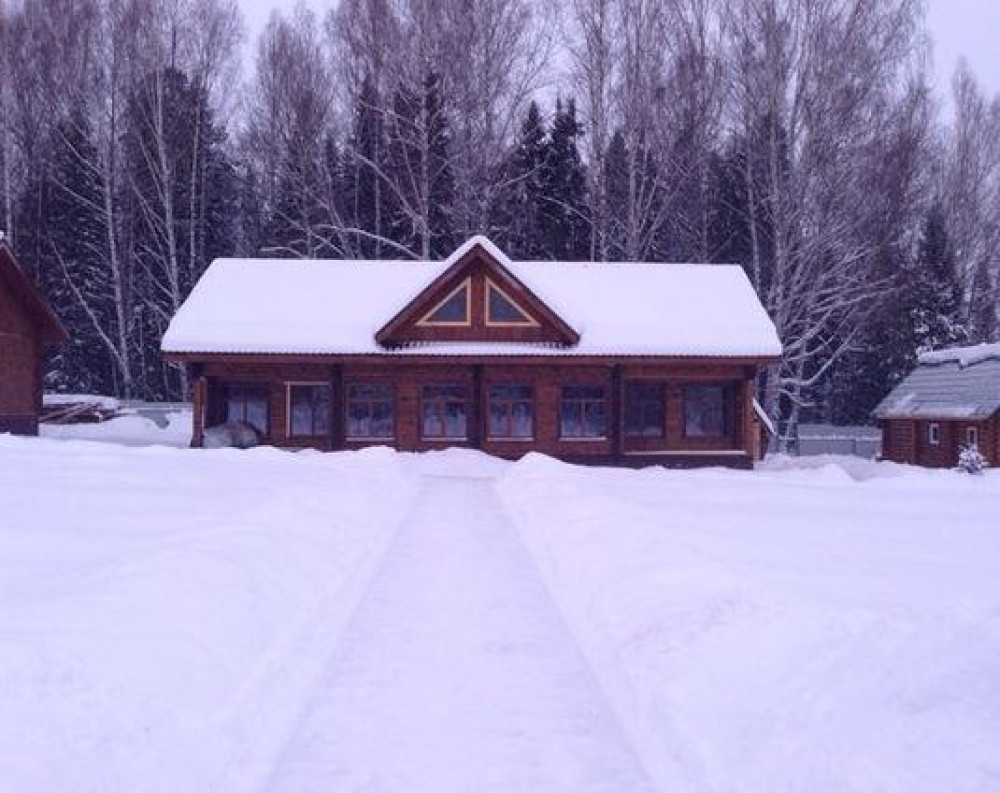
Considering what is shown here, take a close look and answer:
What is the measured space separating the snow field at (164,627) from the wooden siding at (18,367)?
1782 cm

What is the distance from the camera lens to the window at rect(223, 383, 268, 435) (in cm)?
2930

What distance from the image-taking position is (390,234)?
4291 centimetres

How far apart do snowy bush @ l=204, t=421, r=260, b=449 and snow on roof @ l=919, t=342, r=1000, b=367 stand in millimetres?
25032

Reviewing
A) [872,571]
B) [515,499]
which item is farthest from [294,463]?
[872,571]

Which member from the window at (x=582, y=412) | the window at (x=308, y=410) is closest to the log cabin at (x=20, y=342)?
the window at (x=308, y=410)

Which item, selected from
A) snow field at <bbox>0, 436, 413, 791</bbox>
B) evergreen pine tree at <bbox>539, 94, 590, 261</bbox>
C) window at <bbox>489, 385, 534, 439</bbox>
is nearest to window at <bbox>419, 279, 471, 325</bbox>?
window at <bbox>489, 385, 534, 439</bbox>

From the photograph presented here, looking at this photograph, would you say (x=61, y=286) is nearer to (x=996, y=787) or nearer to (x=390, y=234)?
(x=390, y=234)

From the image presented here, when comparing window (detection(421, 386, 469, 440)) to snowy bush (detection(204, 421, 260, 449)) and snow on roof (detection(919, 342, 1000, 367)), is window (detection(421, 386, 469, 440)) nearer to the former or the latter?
snowy bush (detection(204, 421, 260, 449))

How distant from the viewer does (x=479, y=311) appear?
2886cm

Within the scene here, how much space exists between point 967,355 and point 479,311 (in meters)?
18.8

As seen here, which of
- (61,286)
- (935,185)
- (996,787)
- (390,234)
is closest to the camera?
(996,787)

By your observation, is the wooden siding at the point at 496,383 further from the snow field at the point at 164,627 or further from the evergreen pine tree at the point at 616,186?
the snow field at the point at 164,627

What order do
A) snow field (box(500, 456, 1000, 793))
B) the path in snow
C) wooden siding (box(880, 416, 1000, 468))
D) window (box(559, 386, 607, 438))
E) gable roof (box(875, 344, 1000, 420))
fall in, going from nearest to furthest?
snow field (box(500, 456, 1000, 793)) < the path in snow < window (box(559, 386, 607, 438)) < wooden siding (box(880, 416, 1000, 468)) < gable roof (box(875, 344, 1000, 420))

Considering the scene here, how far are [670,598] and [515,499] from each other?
986 centimetres
